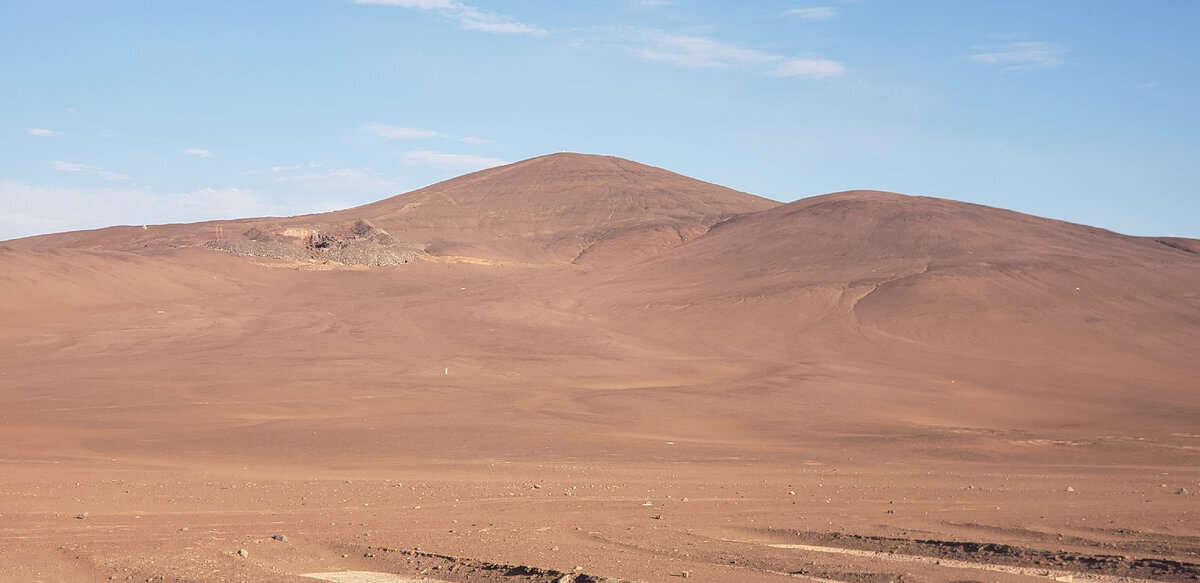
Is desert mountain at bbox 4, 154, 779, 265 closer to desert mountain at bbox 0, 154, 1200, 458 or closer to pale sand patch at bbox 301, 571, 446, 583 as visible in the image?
desert mountain at bbox 0, 154, 1200, 458

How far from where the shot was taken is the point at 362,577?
28.0 feet

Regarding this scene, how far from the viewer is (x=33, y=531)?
9.90 metres

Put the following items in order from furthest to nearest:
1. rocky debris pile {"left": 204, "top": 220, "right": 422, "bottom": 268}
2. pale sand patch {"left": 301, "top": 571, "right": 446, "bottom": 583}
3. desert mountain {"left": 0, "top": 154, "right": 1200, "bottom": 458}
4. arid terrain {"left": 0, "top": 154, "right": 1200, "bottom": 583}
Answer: rocky debris pile {"left": 204, "top": 220, "right": 422, "bottom": 268}, desert mountain {"left": 0, "top": 154, "right": 1200, "bottom": 458}, arid terrain {"left": 0, "top": 154, "right": 1200, "bottom": 583}, pale sand patch {"left": 301, "top": 571, "right": 446, "bottom": 583}

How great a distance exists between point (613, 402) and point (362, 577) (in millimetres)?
19770

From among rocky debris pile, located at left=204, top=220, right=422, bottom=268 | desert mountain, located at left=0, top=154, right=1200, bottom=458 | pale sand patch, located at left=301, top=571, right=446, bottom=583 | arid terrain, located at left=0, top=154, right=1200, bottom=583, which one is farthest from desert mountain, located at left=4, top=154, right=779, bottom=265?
pale sand patch, located at left=301, top=571, right=446, bottom=583

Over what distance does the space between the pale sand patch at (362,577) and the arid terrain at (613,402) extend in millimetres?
63

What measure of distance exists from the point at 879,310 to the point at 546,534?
3962cm

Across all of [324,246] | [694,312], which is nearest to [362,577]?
[694,312]

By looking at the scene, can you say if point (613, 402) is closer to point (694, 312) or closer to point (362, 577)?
point (362, 577)

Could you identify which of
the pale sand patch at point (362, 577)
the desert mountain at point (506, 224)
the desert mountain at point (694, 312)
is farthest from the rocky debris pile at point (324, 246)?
the pale sand patch at point (362, 577)

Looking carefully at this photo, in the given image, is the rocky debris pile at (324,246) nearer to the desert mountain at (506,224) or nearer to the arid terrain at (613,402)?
the desert mountain at (506,224)

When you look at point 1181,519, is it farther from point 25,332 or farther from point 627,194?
point 627,194

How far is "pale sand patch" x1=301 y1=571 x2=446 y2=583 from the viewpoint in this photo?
836 cm

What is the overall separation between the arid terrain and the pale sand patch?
63mm
